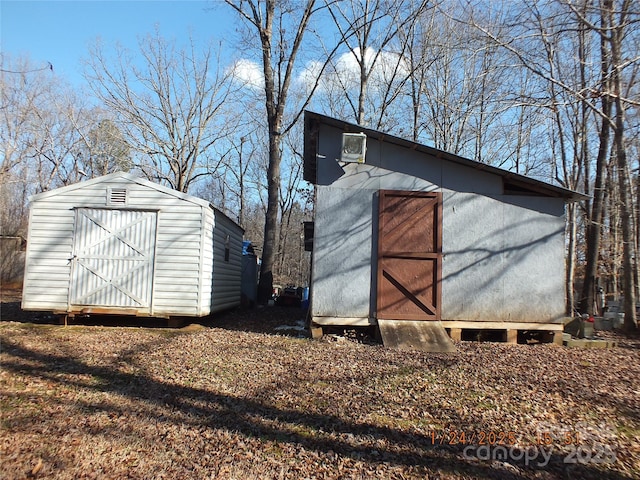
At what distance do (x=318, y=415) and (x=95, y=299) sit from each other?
6521 mm

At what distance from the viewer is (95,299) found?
8586mm

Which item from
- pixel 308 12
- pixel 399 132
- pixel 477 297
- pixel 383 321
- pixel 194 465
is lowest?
pixel 194 465

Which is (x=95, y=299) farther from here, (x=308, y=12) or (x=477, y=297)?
(x=308, y=12)

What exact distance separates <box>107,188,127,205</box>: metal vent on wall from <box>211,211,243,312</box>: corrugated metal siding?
6.46 ft

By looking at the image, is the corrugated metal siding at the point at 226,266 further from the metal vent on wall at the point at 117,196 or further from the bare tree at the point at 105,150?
the bare tree at the point at 105,150

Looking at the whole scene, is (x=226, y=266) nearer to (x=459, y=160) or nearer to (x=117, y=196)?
(x=117, y=196)

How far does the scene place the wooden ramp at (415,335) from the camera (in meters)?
6.79

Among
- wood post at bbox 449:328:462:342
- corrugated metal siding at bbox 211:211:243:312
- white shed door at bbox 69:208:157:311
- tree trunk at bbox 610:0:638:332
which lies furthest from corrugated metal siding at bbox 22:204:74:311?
tree trunk at bbox 610:0:638:332

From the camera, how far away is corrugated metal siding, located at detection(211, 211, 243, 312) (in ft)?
32.5

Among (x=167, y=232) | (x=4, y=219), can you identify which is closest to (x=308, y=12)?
(x=167, y=232)

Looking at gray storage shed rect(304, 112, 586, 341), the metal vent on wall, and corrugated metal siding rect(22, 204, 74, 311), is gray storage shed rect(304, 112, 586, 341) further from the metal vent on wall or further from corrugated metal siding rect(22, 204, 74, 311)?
corrugated metal siding rect(22, 204, 74, 311)

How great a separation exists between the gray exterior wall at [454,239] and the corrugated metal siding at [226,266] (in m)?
3.09

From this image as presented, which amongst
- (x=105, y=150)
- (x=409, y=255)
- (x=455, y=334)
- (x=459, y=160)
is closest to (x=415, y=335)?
(x=455, y=334)

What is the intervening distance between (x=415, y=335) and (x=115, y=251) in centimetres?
635
